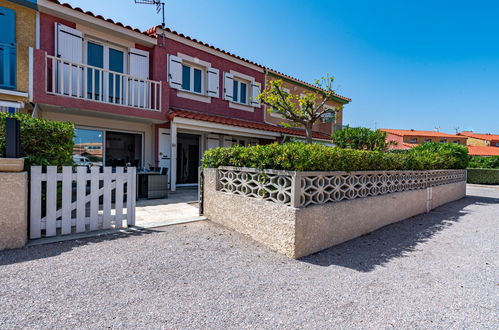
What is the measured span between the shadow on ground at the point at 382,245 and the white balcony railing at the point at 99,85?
7.45m

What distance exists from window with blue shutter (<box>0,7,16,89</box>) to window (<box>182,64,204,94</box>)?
207 inches

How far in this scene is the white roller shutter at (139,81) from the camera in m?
8.59

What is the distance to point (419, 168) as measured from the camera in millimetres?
7207

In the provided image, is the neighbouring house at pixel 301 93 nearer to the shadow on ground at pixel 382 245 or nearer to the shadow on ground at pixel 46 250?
the shadow on ground at pixel 382 245

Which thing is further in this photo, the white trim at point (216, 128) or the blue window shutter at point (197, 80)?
the blue window shutter at point (197, 80)

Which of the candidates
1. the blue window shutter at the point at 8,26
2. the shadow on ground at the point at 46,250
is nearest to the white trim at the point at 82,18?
the blue window shutter at the point at 8,26

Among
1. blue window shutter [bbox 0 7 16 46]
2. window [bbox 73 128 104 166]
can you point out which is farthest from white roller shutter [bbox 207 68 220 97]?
blue window shutter [bbox 0 7 16 46]

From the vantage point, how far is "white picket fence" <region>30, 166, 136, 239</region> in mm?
3750

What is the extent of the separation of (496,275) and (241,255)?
10.8ft

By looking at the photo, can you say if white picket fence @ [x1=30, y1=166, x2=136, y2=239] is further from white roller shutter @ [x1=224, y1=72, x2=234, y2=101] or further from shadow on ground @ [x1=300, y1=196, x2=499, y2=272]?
white roller shutter @ [x1=224, y1=72, x2=234, y2=101]

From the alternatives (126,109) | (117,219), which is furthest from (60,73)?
(117,219)

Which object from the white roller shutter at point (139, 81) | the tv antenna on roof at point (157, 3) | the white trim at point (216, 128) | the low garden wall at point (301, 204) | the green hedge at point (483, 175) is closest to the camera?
the low garden wall at point (301, 204)

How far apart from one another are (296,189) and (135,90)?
24.7 feet

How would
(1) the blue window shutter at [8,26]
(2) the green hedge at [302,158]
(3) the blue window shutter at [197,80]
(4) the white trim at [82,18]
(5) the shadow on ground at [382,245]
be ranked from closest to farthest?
(5) the shadow on ground at [382,245]
(2) the green hedge at [302,158]
(1) the blue window shutter at [8,26]
(4) the white trim at [82,18]
(3) the blue window shutter at [197,80]
